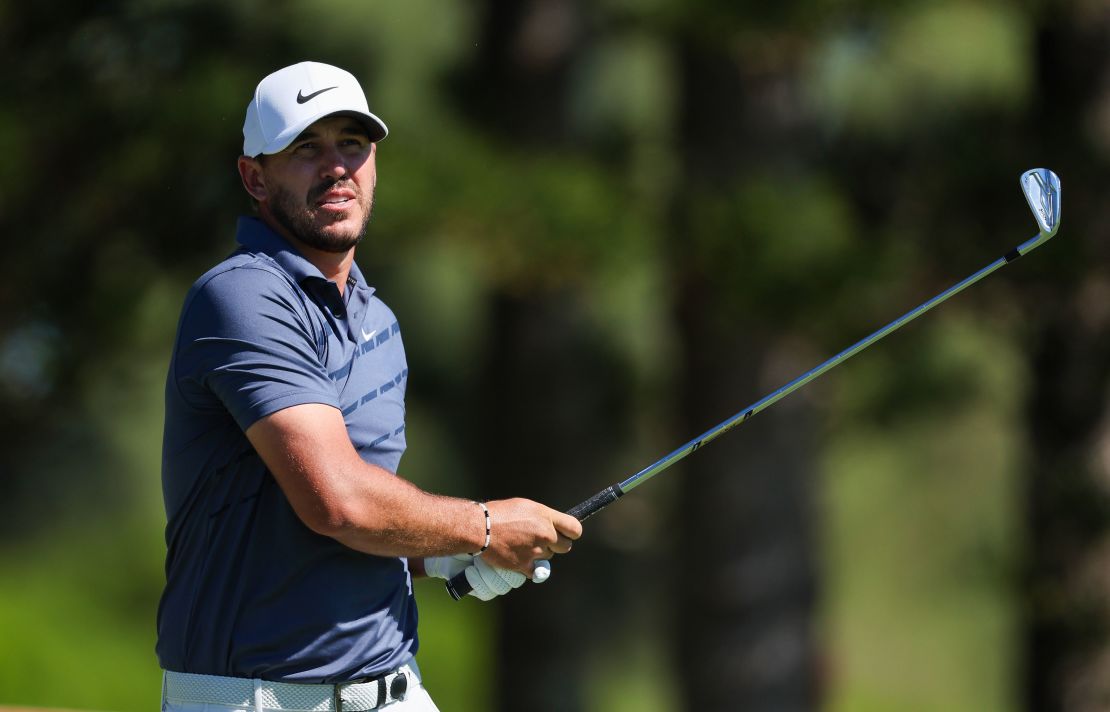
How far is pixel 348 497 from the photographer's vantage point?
2.14 metres

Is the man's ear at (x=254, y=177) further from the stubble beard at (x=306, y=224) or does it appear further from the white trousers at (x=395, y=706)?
the white trousers at (x=395, y=706)

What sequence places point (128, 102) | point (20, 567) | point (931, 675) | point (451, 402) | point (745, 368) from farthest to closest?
point (931, 675)
point (20, 567)
point (451, 402)
point (745, 368)
point (128, 102)

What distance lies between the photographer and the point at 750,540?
21.9 feet

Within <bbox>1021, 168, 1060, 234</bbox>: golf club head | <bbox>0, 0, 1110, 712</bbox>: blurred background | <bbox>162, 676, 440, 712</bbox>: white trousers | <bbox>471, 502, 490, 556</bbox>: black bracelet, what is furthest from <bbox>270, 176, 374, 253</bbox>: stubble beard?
<bbox>0, 0, 1110, 712</bbox>: blurred background

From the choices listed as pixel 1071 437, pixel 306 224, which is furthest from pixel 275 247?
pixel 1071 437

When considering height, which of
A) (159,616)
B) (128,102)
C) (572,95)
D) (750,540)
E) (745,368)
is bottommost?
(159,616)

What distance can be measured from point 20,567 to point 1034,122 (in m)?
6.28

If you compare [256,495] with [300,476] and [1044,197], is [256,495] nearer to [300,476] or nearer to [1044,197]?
[300,476]

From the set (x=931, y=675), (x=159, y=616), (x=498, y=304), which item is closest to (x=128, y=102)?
(x=498, y=304)

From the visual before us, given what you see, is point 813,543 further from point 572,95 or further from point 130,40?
point 130,40

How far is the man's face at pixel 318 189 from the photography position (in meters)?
2.37

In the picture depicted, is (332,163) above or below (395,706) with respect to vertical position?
above

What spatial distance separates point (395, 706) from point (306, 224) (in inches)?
27.4

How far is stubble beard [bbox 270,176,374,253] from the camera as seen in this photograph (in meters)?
2.37
